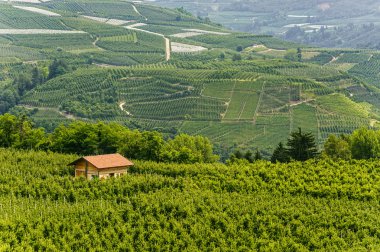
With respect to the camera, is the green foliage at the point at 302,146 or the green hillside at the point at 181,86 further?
the green hillside at the point at 181,86

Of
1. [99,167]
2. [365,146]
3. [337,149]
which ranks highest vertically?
[99,167]

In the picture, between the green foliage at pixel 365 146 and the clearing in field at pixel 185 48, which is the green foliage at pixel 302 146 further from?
the clearing in field at pixel 185 48

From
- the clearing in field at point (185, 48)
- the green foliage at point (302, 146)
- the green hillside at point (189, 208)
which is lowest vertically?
the green hillside at point (189, 208)

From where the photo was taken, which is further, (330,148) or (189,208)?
(330,148)

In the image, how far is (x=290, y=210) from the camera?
47.9 m

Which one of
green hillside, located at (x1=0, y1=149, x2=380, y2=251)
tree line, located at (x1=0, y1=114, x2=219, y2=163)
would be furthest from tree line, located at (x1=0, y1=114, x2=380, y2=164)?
green hillside, located at (x1=0, y1=149, x2=380, y2=251)

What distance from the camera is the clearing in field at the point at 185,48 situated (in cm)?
17852

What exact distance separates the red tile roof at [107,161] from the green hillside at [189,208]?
51.6 inches

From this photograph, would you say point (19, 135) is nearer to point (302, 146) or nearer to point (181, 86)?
point (302, 146)

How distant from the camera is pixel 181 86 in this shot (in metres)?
127

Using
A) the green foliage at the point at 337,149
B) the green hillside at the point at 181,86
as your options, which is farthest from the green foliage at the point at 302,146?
the green hillside at the point at 181,86

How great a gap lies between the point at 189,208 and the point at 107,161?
981cm

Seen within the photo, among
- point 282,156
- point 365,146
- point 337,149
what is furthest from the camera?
point 365,146

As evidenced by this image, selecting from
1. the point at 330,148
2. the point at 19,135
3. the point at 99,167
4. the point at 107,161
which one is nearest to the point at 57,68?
the point at 19,135
